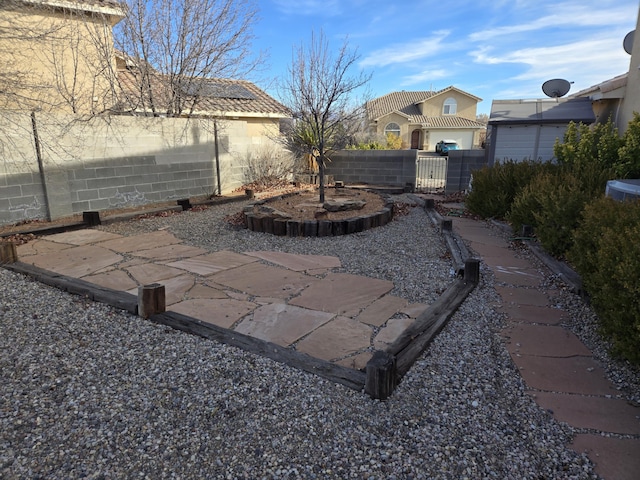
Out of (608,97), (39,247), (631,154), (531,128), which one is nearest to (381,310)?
(39,247)

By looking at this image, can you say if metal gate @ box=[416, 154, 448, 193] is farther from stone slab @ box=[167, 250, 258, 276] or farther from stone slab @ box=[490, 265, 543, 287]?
stone slab @ box=[167, 250, 258, 276]

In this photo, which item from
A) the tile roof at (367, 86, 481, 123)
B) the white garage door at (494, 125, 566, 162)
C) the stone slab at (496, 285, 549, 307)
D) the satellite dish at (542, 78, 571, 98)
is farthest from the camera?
the tile roof at (367, 86, 481, 123)

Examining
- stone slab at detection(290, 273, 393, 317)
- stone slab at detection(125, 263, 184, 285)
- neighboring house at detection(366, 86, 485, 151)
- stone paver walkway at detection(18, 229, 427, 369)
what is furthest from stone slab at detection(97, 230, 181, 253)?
neighboring house at detection(366, 86, 485, 151)

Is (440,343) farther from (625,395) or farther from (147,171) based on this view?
A: (147,171)

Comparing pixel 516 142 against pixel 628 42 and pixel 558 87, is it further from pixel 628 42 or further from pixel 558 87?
pixel 628 42

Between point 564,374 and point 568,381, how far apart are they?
0.25 ft

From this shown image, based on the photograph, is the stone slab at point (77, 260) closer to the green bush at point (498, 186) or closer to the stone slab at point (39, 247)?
the stone slab at point (39, 247)

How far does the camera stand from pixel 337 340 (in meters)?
2.71

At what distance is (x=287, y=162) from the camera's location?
1135cm

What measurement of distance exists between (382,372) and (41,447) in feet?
5.11

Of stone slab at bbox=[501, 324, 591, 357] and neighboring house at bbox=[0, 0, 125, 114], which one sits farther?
neighboring house at bbox=[0, 0, 125, 114]

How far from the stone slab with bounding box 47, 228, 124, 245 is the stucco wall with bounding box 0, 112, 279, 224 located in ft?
3.20

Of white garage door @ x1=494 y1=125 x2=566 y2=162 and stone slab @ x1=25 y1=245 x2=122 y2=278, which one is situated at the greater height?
white garage door @ x1=494 y1=125 x2=566 y2=162

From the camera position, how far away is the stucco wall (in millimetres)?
5855
